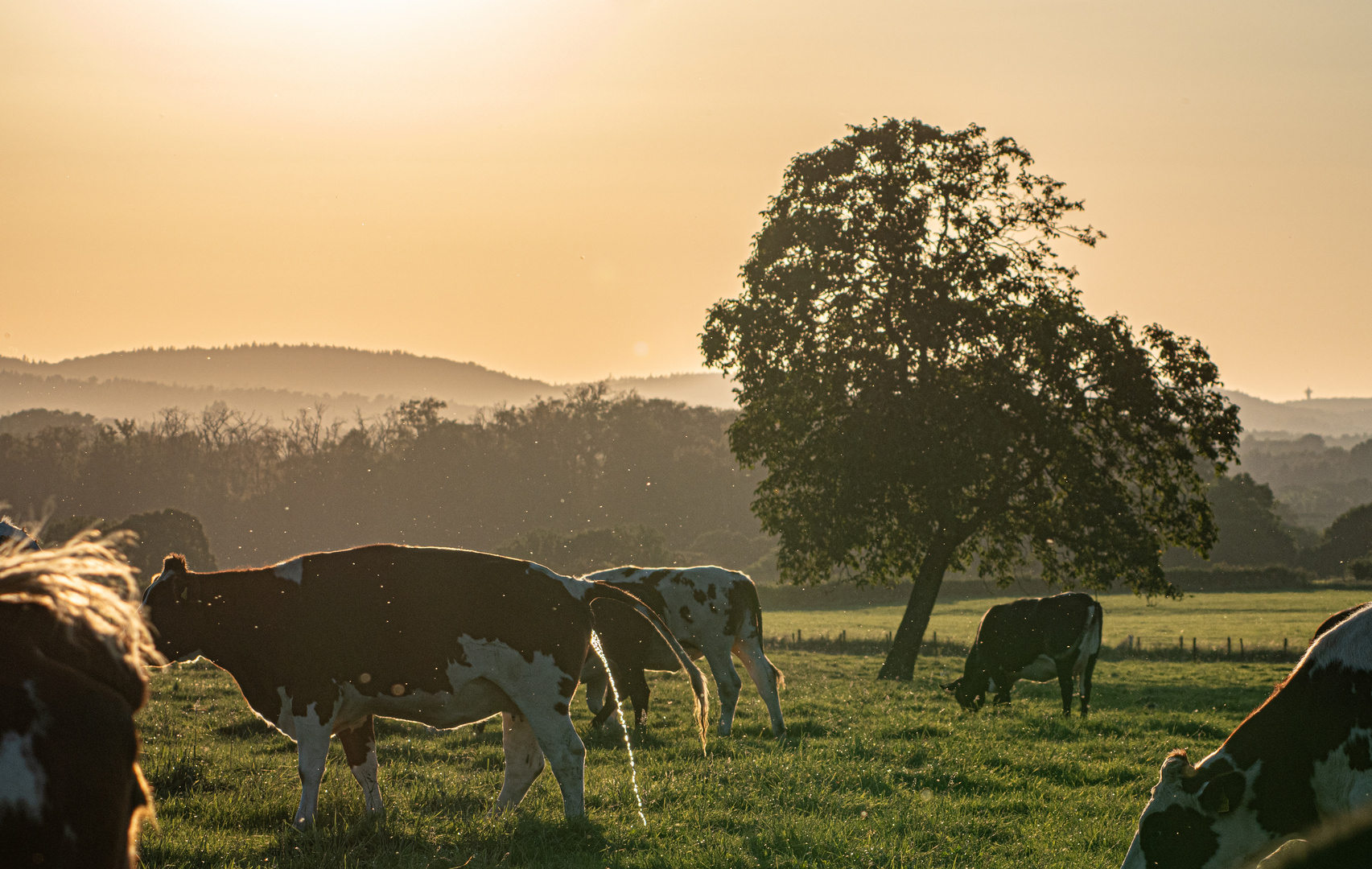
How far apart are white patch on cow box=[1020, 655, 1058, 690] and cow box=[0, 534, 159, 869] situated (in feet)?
53.6

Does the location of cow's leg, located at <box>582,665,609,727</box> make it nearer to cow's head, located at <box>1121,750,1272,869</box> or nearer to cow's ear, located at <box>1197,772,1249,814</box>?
cow's head, located at <box>1121,750,1272,869</box>

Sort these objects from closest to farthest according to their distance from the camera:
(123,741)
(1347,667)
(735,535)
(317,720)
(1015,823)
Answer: (123,741) < (1347,667) < (317,720) < (1015,823) < (735,535)

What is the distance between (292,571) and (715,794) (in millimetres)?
4201

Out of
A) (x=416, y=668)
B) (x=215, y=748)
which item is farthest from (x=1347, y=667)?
(x=215, y=748)

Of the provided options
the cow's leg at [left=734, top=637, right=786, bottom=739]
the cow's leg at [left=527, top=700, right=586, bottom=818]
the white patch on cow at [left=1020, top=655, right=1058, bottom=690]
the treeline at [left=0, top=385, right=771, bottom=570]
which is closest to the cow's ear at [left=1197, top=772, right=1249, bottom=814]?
the cow's leg at [left=527, top=700, right=586, bottom=818]

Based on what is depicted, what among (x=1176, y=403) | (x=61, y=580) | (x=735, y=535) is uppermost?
(x=1176, y=403)

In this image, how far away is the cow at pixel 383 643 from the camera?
7.82 m

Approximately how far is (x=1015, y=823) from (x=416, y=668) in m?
5.16

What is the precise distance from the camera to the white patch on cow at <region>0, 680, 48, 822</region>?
2.13 m

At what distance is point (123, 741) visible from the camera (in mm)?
2371

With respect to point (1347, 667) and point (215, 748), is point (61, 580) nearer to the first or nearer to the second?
point (1347, 667)

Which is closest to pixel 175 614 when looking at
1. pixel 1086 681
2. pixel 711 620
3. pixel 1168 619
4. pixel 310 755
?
pixel 310 755

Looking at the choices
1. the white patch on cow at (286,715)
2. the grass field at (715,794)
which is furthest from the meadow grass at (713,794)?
the white patch on cow at (286,715)

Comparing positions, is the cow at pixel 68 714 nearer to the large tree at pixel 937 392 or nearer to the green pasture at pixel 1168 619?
the large tree at pixel 937 392
